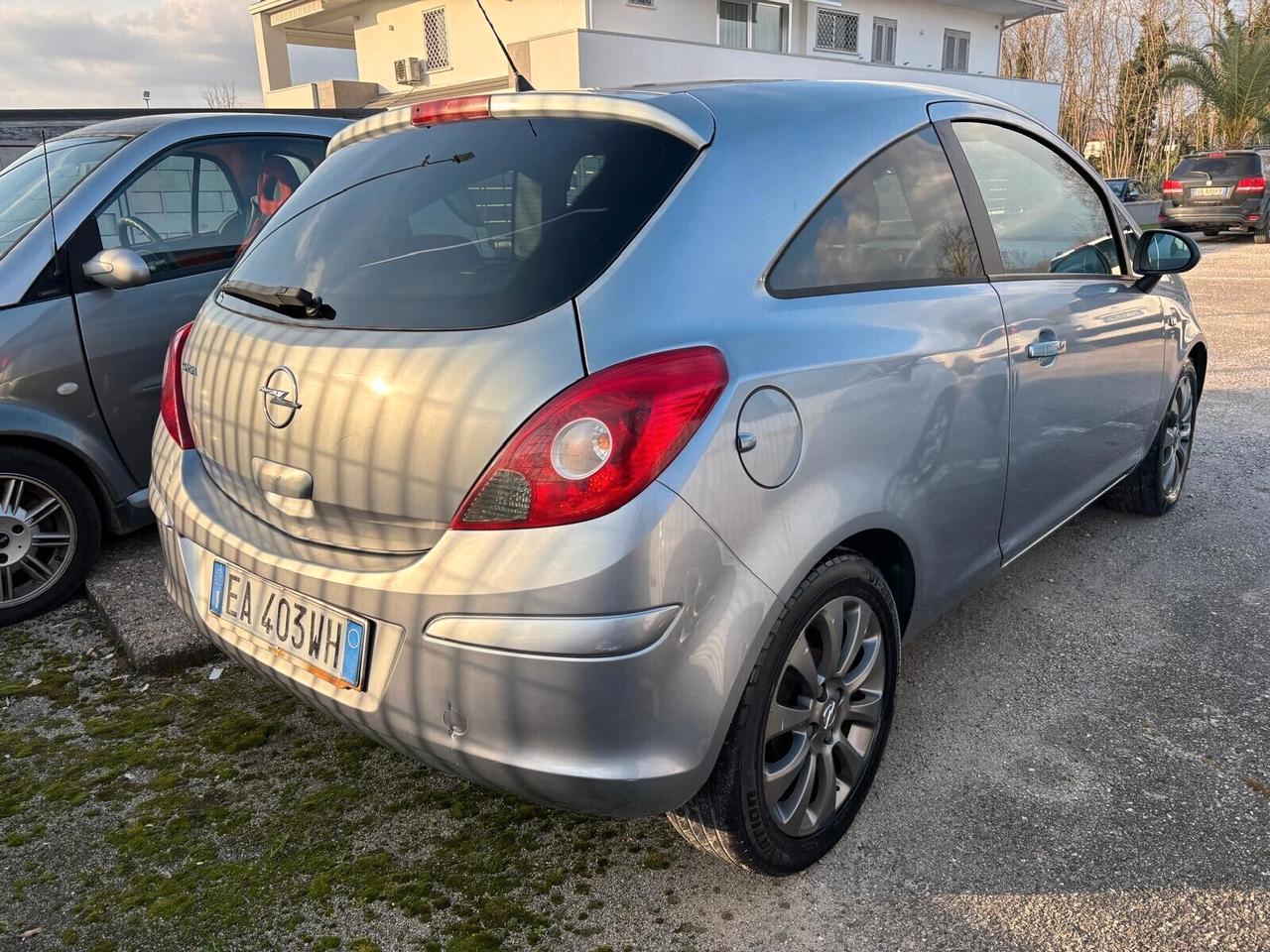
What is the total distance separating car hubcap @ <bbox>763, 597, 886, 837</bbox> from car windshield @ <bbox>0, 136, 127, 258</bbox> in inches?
127

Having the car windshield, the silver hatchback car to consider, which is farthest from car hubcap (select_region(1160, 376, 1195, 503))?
the car windshield

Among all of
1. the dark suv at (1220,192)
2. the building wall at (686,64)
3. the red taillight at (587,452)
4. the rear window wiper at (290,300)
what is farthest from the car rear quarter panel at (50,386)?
the dark suv at (1220,192)

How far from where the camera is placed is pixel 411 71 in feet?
79.3

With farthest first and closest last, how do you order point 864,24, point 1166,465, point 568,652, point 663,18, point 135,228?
point 864,24, point 663,18, point 1166,465, point 135,228, point 568,652

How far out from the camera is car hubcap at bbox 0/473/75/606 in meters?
3.50

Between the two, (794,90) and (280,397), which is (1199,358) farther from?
(280,397)

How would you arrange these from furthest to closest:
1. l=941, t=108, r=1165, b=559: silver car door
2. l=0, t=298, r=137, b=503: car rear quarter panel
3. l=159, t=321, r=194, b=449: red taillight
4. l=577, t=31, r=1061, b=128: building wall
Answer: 1. l=577, t=31, r=1061, b=128: building wall
2. l=0, t=298, r=137, b=503: car rear quarter panel
3. l=941, t=108, r=1165, b=559: silver car door
4. l=159, t=321, r=194, b=449: red taillight

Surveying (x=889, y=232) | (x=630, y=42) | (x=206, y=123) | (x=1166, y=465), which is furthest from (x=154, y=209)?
(x=630, y=42)

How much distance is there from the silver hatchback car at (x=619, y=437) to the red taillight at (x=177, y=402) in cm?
2

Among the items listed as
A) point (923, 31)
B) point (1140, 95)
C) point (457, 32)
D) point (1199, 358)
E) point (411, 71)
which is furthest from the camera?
point (1140, 95)

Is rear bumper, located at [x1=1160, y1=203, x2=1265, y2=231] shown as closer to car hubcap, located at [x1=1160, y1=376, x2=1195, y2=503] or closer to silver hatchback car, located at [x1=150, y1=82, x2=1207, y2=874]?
car hubcap, located at [x1=1160, y1=376, x2=1195, y2=503]

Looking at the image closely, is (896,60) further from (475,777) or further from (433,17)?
(475,777)

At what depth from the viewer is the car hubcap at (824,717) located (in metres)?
2.10

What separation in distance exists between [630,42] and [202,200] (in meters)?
14.5
